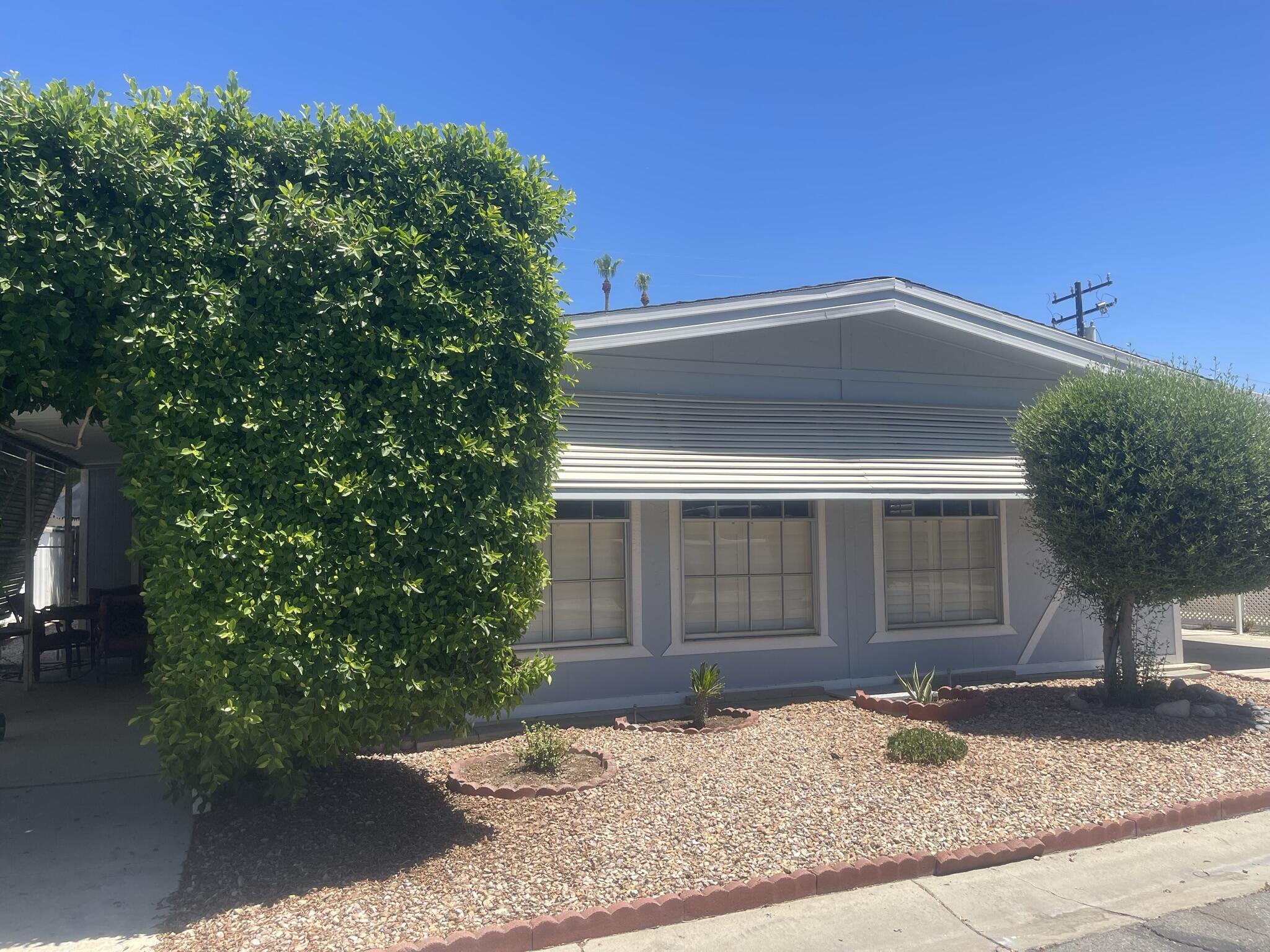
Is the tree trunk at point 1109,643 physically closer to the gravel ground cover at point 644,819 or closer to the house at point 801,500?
the gravel ground cover at point 644,819

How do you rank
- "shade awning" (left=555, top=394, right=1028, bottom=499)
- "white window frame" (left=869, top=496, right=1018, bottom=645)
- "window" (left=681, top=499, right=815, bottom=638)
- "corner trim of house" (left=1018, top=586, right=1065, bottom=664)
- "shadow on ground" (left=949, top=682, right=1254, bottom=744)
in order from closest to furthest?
"shadow on ground" (left=949, top=682, right=1254, bottom=744) → "shade awning" (left=555, top=394, right=1028, bottom=499) → "window" (left=681, top=499, right=815, bottom=638) → "white window frame" (left=869, top=496, right=1018, bottom=645) → "corner trim of house" (left=1018, top=586, right=1065, bottom=664)

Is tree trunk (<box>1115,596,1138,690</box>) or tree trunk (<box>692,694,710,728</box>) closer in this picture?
tree trunk (<box>692,694,710,728</box>)

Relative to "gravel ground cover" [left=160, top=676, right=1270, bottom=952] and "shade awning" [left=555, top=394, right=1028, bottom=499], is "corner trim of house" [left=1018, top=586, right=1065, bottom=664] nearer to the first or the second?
"shade awning" [left=555, top=394, right=1028, bottom=499]

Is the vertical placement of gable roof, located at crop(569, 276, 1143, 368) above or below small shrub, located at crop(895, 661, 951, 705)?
above

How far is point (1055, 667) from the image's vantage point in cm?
1090

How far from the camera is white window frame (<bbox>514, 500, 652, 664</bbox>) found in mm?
8805

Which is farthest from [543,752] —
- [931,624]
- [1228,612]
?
[1228,612]

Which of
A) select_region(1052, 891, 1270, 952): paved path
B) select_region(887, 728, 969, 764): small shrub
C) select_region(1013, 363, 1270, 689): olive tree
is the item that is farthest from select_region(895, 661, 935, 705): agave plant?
select_region(1052, 891, 1270, 952): paved path

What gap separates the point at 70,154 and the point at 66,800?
179 inches

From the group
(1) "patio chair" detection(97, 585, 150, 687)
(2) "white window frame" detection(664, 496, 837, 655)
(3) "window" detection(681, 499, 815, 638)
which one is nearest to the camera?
(2) "white window frame" detection(664, 496, 837, 655)

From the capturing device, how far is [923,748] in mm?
7066

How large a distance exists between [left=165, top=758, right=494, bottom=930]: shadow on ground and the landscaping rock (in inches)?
260

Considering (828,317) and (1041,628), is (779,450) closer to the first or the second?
(828,317)

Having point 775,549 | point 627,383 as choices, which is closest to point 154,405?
point 627,383
